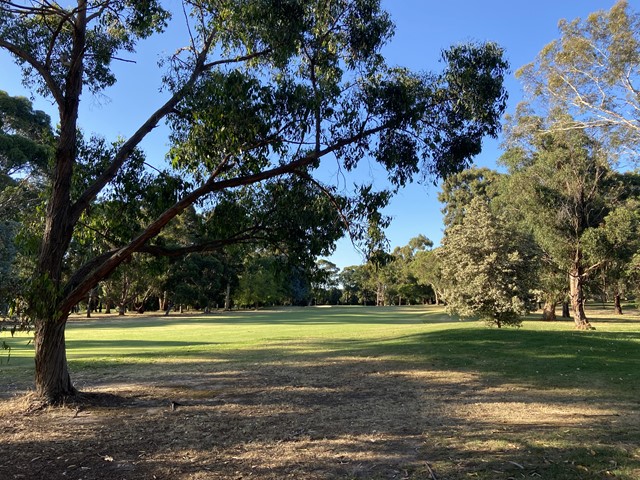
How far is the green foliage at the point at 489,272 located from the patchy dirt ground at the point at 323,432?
41.2 ft

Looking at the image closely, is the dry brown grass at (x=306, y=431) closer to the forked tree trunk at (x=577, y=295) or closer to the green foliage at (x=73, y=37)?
the green foliage at (x=73, y=37)

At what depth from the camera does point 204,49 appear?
31.9ft

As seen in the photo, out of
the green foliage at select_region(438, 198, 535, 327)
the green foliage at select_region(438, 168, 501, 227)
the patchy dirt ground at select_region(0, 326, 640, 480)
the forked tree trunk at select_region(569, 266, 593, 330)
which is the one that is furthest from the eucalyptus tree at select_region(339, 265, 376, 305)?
the patchy dirt ground at select_region(0, 326, 640, 480)

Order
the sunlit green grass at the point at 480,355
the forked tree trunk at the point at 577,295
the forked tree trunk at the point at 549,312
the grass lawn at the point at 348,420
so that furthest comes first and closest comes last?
the forked tree trunk at the point at 549,312 < the forked tree trunk at the point at 577,295 < the sunlit green grass at the point at 480,355 < the grass lawn at the point at 348,420

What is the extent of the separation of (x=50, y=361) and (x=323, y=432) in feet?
16.9

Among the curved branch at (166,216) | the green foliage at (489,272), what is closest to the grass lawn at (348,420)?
the curved branch at (166,216)

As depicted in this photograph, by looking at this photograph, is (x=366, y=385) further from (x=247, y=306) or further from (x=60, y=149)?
(x=247, y=306)

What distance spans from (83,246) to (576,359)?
1304 cm

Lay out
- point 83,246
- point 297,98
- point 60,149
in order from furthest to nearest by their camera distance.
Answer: point 83,246, point 60,149, point 297,98

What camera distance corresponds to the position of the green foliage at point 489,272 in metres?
22.2

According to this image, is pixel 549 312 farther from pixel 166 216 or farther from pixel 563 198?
pixel 166 216

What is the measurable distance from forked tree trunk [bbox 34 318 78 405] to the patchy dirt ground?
0.38 meters

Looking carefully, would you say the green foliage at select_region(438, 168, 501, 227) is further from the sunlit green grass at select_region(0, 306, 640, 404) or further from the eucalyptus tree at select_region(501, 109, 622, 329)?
the sunlit green grass at select_region(0, 306, 640, 404)

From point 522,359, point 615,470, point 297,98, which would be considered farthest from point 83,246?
point 522,359
